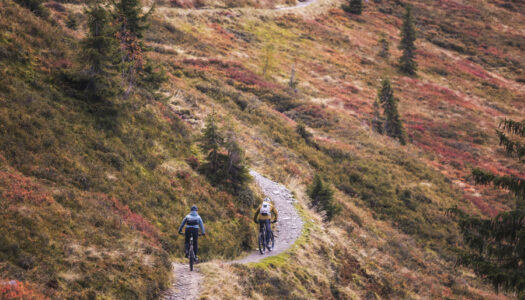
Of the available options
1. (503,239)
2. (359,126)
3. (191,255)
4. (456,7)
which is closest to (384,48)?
(359,126)

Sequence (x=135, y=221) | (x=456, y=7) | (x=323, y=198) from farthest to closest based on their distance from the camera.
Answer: (x=456, y=7) < (x=323, y=198) < (x=135, y=221)

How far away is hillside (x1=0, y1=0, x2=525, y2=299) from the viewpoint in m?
9.00

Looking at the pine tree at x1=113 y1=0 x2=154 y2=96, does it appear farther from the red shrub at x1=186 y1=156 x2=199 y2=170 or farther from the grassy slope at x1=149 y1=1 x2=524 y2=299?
the grassy slope at x1=149 y1=1 x2=524 y2=299

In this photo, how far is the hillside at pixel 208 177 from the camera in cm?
900

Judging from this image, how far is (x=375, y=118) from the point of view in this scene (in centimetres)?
4872

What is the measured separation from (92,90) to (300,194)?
12647 millimetres

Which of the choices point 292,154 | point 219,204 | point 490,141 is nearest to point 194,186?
point 219,204

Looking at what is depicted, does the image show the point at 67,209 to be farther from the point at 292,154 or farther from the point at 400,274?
the point at 292,154

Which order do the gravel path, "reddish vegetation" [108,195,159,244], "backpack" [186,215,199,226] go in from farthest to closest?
the gravel path, "reddish vegetation" [108,195,159,244], "backpack" [186,215,199,226]

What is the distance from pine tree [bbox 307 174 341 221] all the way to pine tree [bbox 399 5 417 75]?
5915 centimetres

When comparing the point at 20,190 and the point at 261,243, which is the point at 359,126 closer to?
the point at 261,243

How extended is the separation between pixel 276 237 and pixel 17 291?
11024 millimetres

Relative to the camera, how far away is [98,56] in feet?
46.8

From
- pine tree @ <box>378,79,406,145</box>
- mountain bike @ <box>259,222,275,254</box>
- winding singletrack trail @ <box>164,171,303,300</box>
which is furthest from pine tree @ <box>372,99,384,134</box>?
mountain bike @ <box>259,222,275,254</box>
